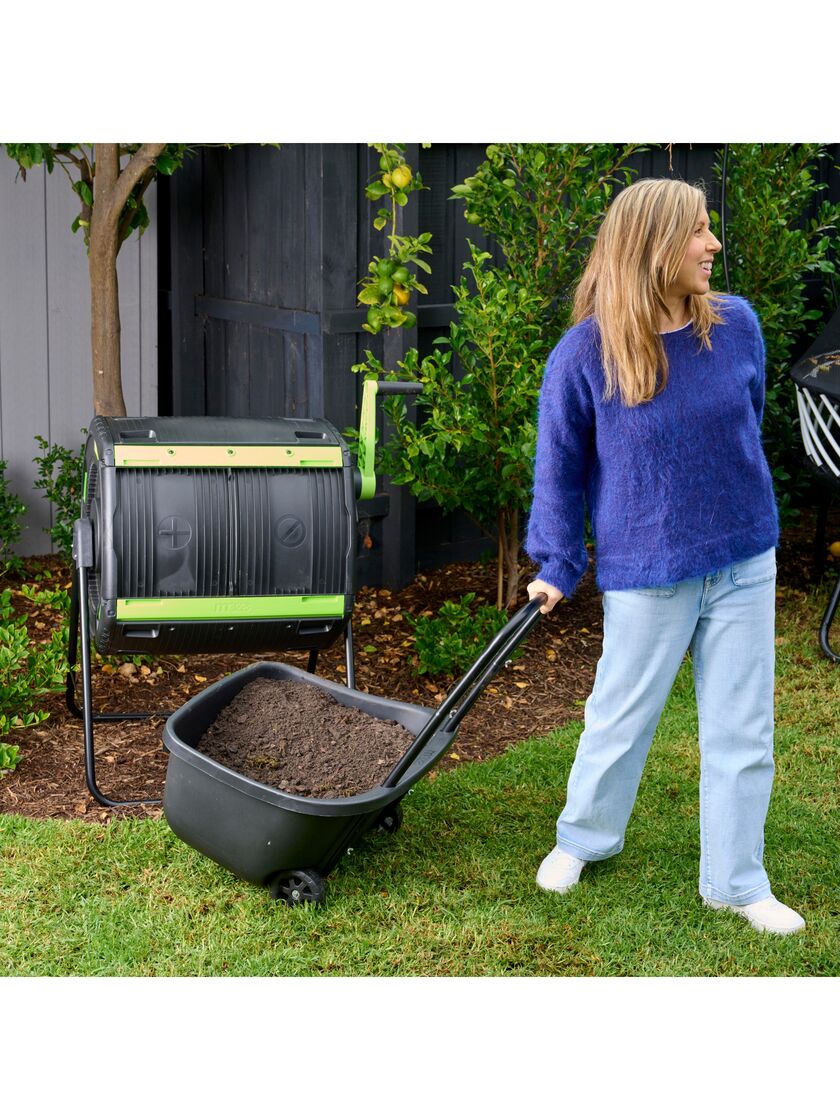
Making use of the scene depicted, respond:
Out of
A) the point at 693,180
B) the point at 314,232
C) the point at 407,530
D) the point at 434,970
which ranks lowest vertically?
the point at 434,970

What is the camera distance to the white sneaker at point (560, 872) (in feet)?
9.74

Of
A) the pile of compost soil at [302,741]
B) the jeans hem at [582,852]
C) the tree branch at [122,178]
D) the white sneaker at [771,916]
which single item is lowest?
the white sneaker at [771,916]

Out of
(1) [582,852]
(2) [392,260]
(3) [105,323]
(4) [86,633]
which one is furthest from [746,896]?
(3) [105,323]

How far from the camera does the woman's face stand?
256 cm

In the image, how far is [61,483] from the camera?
5262 millimetres

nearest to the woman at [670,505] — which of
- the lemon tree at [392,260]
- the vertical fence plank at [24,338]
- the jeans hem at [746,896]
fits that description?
the jeans hem at [746,896]

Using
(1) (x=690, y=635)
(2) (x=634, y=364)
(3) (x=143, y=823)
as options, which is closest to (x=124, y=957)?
(3) (x=143, y=823)

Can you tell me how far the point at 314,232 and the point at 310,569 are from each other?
1.91 meters

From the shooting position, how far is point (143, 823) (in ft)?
10.6

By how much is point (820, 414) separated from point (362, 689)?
1.98m

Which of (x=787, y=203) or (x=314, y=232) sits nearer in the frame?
(x=314, y=232)

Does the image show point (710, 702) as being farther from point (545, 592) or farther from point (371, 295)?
point (371, 295)

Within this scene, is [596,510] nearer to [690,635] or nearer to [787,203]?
[690,635]

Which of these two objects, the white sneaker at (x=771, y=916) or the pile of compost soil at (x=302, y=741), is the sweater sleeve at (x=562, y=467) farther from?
the white sneaker at (x=771, y=916)
